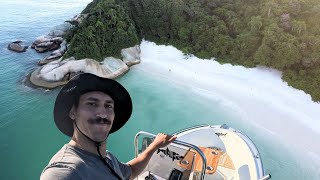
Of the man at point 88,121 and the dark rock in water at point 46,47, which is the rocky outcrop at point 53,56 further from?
the man at point 88,121

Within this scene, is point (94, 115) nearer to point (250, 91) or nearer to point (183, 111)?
point (183, 111)

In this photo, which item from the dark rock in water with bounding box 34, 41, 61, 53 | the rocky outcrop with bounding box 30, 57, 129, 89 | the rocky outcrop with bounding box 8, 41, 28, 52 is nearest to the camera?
the rocky outcrop with bounding box 30, 57, 129, 89

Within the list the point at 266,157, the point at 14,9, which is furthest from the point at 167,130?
the point at 14,9

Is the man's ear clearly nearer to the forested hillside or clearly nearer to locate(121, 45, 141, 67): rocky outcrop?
the forested hillside

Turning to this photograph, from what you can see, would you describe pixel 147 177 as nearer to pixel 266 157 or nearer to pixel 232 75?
pixel 266 157

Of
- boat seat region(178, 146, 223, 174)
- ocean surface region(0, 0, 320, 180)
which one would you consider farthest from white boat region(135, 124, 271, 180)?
ocean surface region(0, 0, 320, 180)
